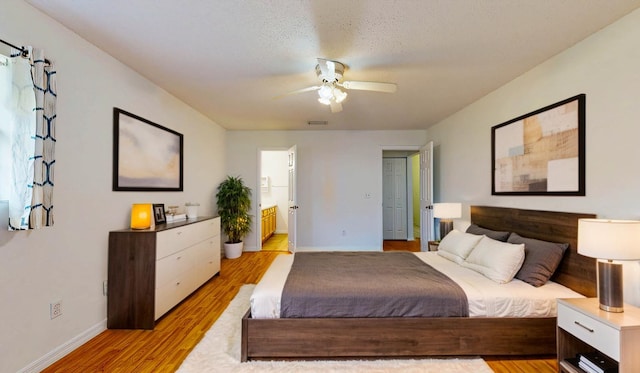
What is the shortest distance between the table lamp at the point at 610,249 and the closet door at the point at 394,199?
528 centimetres

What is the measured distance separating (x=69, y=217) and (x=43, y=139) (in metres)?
0.65

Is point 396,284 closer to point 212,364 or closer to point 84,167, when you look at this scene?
point 212,364

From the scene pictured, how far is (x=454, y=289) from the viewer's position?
218 cm

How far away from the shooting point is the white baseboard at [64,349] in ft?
6.33

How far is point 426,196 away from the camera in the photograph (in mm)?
5020

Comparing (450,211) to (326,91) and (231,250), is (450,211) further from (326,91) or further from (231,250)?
(231,250)

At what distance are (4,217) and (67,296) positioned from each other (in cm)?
78

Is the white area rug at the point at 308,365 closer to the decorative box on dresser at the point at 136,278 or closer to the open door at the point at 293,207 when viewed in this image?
the decorative box on dresser at the point at 136,278

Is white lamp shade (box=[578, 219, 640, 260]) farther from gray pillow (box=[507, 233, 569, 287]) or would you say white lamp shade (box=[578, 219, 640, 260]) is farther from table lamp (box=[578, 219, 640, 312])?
gray pillow (box=[507, 233, 569, 287])

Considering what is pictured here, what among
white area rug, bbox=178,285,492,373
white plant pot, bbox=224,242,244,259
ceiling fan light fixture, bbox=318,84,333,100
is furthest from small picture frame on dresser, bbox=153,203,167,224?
ceiling fan light fixture, bbox=318,84,333,100

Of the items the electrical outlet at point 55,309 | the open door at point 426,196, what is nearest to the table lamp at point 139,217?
the electrical outlet at point 55,309

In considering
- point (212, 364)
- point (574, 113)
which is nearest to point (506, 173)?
point (574, 113)

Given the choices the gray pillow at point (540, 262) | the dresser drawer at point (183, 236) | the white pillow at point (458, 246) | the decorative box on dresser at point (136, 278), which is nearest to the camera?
the gray pillow at point (540, 262)

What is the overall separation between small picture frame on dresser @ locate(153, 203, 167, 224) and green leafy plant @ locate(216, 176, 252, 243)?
180 centimetres
